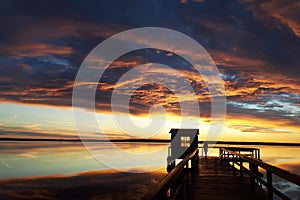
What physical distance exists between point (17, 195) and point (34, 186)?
404 cm

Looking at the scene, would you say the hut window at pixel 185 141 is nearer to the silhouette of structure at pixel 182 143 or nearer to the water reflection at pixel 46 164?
the silhouette of structure at pixel 182 143

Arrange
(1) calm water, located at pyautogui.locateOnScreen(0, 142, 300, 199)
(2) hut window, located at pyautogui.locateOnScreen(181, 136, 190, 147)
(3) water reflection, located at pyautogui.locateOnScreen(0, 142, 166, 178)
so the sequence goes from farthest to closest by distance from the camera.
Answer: (3) water reflection, located at pyautogui.locateOnScreen(0, 142, 166, 178) < (2) hut window, located at pyautogui.locateOnScreen(181, 136, 190, 147) < (1) calm water, located at pyautogui.locateOnScreen(0, 142, 300, 199)

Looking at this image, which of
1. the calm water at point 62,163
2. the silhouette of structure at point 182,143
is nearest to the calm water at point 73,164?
the calm water at point 62,163

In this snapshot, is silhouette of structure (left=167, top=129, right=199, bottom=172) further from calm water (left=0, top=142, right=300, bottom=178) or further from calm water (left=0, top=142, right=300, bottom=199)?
calm water (left=0, top=142, right=300, bottom=178)

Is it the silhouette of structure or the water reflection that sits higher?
the silhouette of structure

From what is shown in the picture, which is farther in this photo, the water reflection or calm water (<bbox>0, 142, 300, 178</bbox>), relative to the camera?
calm water (<bbox>0, 142, 300, 178</bbox>)

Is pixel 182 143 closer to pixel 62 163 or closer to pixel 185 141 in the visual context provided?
pixel 185 141

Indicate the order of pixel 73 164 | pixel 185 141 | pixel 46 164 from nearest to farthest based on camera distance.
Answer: pixel 185 141, pixel 46 164, pixel 73 164

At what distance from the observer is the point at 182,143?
33.5 meters

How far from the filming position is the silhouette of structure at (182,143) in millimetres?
32469

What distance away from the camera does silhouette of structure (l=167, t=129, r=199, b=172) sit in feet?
107

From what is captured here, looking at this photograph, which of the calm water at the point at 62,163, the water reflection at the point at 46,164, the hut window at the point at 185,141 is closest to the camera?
the hut window at the point at 185,141

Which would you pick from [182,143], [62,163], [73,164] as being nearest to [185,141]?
[182,143]

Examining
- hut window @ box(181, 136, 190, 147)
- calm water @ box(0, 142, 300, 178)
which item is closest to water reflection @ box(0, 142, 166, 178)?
calm water @ box(0, 142, 300, 178)
